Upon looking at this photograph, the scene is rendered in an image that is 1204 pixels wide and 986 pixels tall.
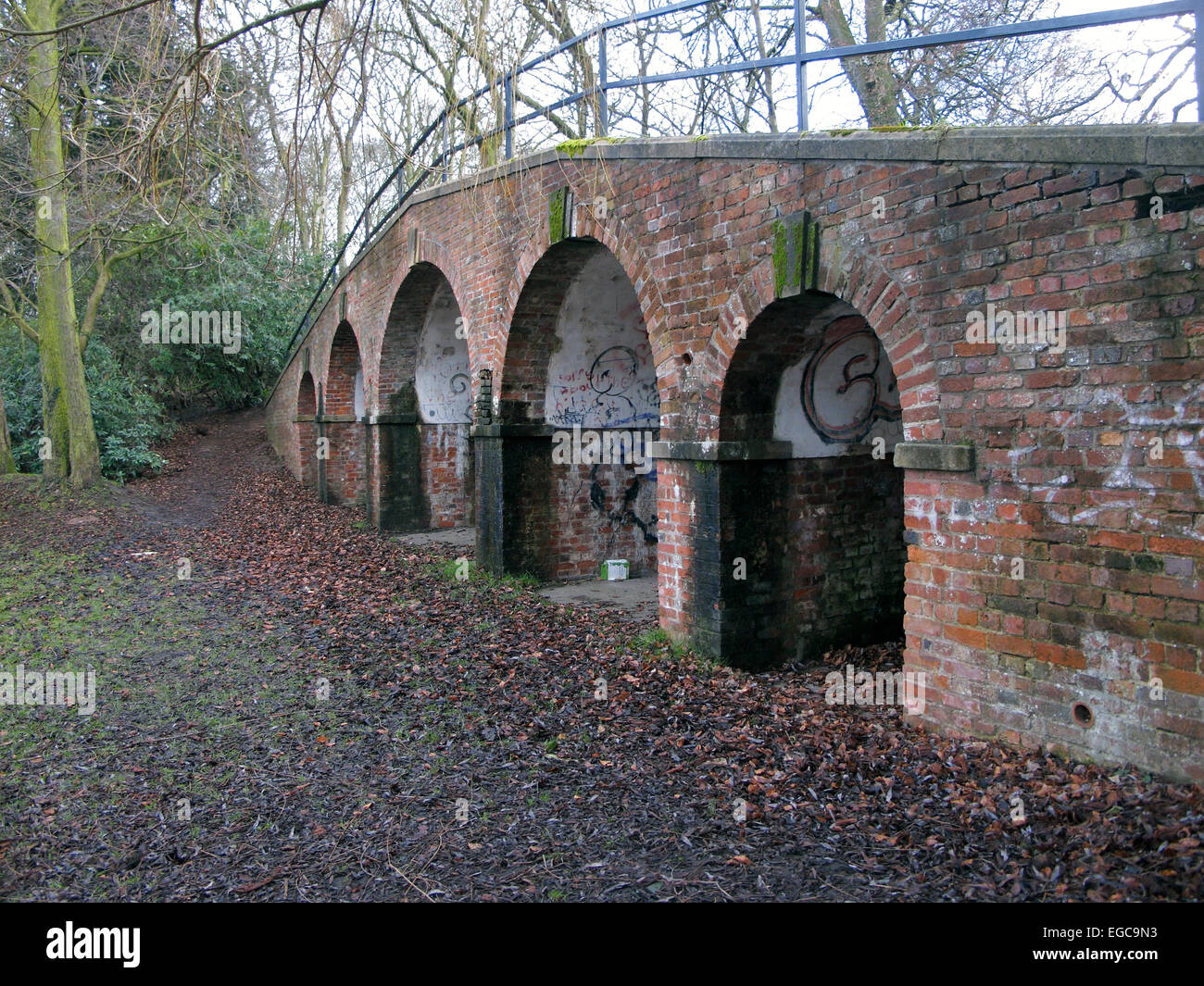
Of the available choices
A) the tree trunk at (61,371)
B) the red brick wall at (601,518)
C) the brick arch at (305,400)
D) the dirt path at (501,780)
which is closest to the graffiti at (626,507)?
the red brick wall at (601,518)

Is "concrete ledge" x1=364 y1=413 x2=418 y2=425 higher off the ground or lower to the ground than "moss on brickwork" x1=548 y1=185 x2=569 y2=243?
lower

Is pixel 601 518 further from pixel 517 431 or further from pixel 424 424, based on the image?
pixel 424 424

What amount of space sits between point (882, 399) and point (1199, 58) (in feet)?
10.6

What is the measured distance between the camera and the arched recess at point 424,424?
13.6 m

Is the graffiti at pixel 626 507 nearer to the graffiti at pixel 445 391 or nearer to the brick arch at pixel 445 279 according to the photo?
the brick arch at pixel 445 279

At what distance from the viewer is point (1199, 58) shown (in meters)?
3.71

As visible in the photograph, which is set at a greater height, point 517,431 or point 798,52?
point 798,52

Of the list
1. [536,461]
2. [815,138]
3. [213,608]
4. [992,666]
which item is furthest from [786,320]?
[213,608]

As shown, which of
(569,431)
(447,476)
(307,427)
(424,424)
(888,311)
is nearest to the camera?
(888,311)

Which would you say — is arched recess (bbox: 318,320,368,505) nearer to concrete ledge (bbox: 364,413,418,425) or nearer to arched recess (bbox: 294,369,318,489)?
arched recess (bbox: 294,369,318,489)

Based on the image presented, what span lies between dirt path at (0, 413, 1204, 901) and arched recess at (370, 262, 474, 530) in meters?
5.53

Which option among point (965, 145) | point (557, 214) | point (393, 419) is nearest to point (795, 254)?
point (965, 145)

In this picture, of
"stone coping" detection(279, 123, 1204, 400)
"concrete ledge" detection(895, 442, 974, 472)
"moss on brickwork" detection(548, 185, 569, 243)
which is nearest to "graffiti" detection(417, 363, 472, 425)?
"moss on brickwork" detection(548, 185, 569, 243)

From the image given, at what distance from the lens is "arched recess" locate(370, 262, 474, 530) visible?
13.6 meters
